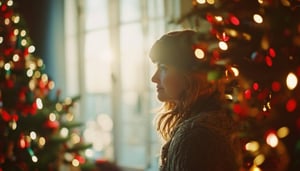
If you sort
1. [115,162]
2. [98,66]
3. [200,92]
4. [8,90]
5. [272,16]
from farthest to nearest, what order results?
[98,66], [115,162], [8,90], [200,92], [272,16]

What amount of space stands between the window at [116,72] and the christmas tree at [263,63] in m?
1.84

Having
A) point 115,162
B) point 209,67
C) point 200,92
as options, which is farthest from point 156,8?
point 209,67

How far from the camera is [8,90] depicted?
2.39 metres

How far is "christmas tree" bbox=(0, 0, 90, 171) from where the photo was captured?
7.72ft

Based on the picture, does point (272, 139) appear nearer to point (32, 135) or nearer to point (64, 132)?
point (32, 135)

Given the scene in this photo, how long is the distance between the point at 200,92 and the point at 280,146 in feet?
1.14

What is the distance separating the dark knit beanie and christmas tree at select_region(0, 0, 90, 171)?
116 centimetres

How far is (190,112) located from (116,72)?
89.0 inches

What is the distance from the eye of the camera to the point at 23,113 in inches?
95.0

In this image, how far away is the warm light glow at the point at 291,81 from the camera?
1.06 metres

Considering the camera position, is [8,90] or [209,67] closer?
[209,67]

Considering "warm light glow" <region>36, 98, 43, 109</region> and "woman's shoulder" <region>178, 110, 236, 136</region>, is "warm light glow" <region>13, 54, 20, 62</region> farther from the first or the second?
"woman's shoulder" <region>178, 110, 236, 136</region>

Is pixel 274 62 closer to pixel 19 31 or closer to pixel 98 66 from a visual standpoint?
pixel 19 31

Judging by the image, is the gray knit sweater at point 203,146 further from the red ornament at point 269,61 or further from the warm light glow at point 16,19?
the warm light glow at point 16,19
